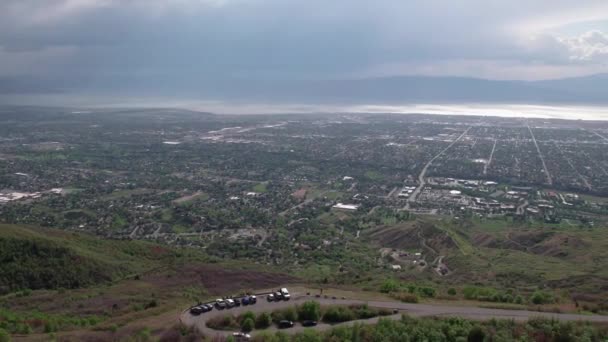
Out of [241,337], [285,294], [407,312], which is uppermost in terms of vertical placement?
[241,337]

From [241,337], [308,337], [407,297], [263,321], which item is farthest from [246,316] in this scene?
[407,297]

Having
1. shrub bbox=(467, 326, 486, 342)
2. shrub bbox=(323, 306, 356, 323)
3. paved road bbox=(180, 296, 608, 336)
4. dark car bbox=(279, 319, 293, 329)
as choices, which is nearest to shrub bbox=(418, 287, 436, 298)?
paved road bbox=(180, 296, 608, 336)

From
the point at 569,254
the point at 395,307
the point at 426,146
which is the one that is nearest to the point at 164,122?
the point at 426,146

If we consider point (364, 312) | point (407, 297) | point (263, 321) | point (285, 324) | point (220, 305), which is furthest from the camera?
point (407, 297)

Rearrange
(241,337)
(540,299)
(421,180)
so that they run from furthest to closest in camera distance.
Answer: (421,180)
(540,299)
(241,337)

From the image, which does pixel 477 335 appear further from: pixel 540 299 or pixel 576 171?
pixel 576 171

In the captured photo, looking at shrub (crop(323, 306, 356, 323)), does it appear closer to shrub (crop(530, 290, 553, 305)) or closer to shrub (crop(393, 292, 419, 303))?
shrub (crop(393, 292, 419, 303))

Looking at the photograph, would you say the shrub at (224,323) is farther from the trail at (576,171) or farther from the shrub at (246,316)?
the trail at (576,171)

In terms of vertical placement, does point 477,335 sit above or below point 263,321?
above

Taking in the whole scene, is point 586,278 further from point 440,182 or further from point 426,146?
point 426,146
